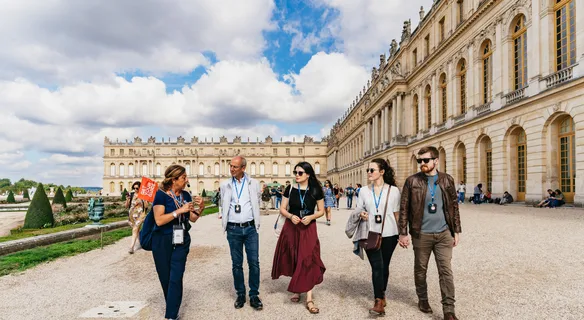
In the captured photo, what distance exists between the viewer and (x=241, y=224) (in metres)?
3.91

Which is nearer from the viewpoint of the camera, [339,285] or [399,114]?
[339,285]

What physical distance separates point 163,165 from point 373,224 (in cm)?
→ 8503

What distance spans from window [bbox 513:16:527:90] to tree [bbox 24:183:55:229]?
64.3 ft

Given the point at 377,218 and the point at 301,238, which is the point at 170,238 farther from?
the point at 377,218

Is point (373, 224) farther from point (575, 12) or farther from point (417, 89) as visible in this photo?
point (417, 89)

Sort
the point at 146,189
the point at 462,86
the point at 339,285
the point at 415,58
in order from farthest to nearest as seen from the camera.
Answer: the point at 415,58 → the point at 462,86 → the point at 146,189 → the point at 339,285

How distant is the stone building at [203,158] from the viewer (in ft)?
273

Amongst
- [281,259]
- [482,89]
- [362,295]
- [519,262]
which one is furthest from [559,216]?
[482,89]

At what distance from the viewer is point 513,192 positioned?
55.5 feet

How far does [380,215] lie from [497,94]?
17343mm

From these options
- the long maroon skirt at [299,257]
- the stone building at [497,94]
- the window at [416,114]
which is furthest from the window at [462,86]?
the long maroon skirt at [299,257]

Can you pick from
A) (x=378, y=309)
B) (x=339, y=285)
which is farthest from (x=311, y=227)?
(x=339, y=285)

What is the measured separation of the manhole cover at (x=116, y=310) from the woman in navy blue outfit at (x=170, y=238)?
69 cm

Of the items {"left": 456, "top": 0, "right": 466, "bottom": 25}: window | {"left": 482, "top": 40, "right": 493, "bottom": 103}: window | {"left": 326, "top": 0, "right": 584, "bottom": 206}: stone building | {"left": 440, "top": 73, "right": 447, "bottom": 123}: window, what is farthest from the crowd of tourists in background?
{"left": 440, "top": 73, "right": 447, "bottom": 123}: window
